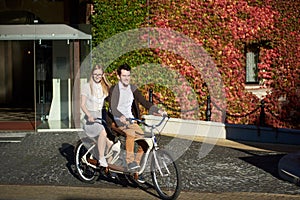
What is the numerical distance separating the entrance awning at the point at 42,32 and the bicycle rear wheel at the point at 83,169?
7089mm

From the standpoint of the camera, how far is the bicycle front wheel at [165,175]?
23.8 feet

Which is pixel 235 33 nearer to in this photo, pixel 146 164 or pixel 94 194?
pixel 146 164

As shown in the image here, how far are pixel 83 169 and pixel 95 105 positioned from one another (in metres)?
1.03

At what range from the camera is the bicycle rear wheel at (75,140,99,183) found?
338 inches

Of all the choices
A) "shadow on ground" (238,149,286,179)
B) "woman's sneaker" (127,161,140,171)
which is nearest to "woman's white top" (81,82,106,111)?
"woman's sneaker" (127,161,140,171)

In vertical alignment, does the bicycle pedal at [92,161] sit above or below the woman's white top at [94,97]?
below

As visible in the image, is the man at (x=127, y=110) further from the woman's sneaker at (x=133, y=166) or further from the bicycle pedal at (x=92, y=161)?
the bicycle pedal at (x=92, y=161)

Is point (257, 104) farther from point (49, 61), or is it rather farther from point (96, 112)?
point (96, 112)

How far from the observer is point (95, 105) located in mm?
8469

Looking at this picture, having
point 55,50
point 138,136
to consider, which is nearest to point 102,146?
point 138,136

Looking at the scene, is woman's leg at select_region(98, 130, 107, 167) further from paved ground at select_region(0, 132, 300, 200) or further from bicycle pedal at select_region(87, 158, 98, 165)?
paved ground at select_region(0, 132, 300, 200)

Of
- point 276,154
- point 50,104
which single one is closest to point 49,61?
point 50,104

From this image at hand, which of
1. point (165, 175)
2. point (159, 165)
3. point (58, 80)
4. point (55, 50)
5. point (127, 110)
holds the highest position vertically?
point (55, 50)

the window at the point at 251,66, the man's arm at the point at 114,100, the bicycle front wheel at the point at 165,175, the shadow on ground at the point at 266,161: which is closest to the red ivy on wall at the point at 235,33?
the window at the point at 251,66
